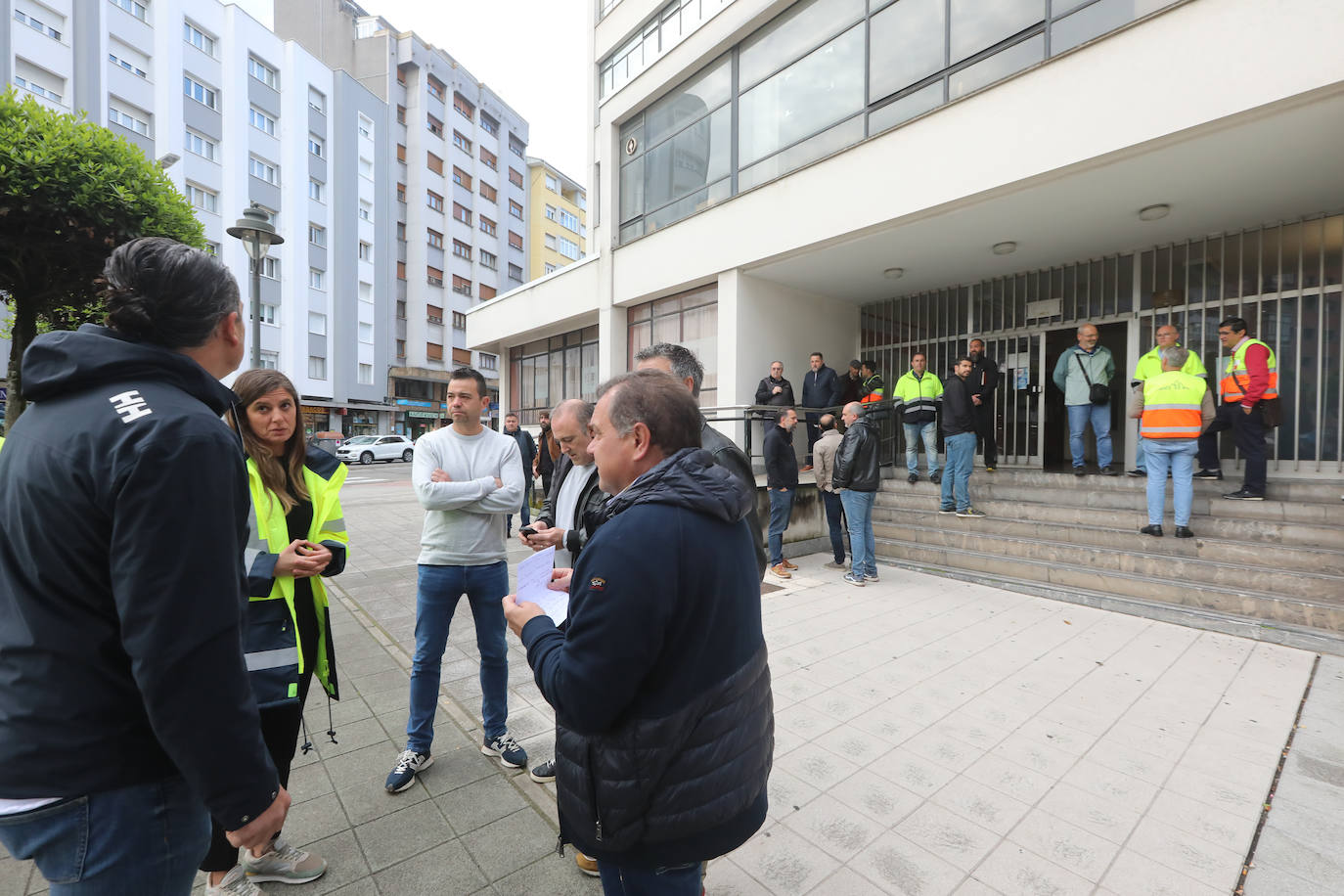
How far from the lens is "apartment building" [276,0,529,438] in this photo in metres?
38.1

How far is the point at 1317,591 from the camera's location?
16.9ft

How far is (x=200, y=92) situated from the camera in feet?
93.0

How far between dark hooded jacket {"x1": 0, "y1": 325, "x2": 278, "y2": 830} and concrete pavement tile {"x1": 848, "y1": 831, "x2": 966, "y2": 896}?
224 cm

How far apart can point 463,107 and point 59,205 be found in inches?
1643

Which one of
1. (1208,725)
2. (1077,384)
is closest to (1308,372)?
(1077,384)

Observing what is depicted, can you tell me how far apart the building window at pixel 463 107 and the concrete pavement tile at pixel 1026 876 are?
1978 inches

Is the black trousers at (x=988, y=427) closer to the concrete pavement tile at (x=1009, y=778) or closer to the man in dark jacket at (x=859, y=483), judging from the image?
the man in dark jacket at (x=859, y=483)

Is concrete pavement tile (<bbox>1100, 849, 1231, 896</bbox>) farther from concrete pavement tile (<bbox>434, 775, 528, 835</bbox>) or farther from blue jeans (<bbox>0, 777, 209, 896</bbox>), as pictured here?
blue jeans (<bbox>0, 777, 209, 896</bbox>)

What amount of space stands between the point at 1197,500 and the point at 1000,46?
597cm

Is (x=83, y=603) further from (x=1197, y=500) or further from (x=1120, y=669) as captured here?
(x=1197, y=500)

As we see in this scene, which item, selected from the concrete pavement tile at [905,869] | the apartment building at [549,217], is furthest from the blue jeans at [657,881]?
the apartment building at [549,217]

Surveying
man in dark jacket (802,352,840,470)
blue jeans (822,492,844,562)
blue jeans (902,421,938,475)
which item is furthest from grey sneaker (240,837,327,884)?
man in dark jacket (802,352,840,470)

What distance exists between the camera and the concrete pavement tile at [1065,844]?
240 centimetres

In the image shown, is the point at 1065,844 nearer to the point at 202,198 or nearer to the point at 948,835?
the point at 948,835
